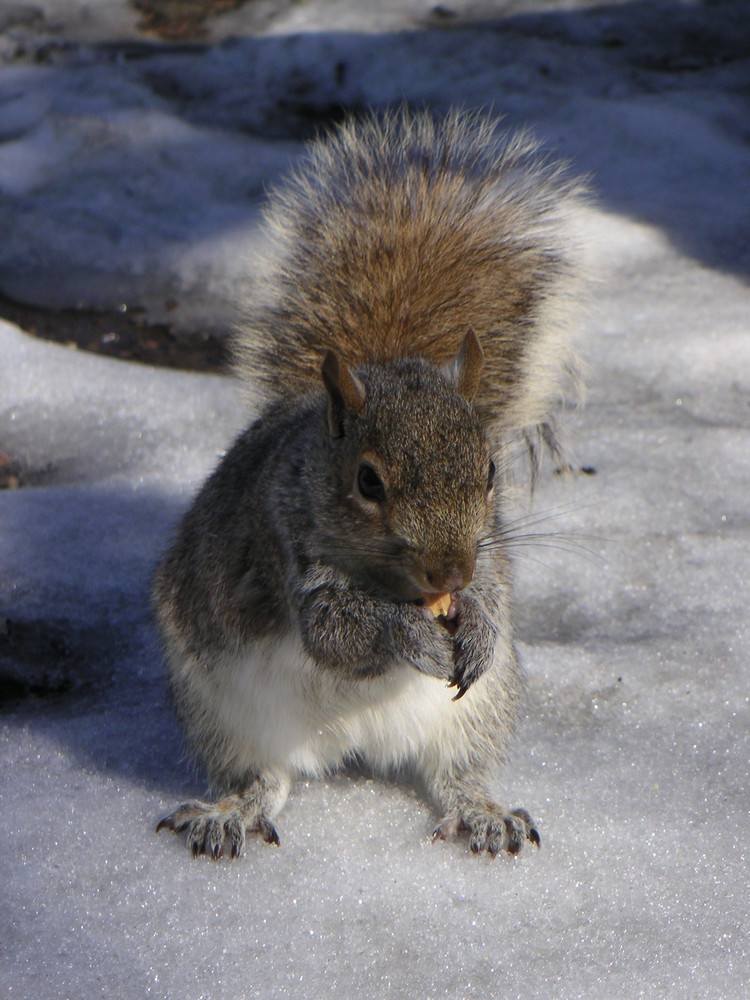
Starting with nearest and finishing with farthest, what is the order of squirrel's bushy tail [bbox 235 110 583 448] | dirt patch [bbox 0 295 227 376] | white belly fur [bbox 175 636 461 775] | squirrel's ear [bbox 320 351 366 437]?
squirrel's ear [bbox 320 351 366 437] → white belly fur [bbox 175 636 461 775] → squirrel's bushy tail [bbox 235 110 583 448] → dirt patch [bbox 0 295 227 376]

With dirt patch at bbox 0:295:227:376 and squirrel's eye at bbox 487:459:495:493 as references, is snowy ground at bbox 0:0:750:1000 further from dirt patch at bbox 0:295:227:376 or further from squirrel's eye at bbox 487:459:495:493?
squirrel's eye at bbox 487:459:495:493

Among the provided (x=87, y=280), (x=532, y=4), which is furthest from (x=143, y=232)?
(x=532, y=4)

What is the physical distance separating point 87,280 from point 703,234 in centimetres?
207

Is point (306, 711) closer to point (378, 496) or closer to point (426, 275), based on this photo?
point (378, 496)

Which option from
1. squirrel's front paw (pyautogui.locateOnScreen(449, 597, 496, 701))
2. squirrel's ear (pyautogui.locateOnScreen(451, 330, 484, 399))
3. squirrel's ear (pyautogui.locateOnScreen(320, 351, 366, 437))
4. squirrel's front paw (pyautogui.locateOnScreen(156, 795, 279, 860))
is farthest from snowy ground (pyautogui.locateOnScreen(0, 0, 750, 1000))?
squirrel's ear (pyautogui.locateOnScreen(320, 351, 366, 437))

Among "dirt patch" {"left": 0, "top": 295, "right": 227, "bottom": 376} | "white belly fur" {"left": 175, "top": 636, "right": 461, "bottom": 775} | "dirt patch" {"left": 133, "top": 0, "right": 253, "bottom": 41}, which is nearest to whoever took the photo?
"white belly fur" {"left": 175, "top": 636, "right": 461, "bottom": 775}

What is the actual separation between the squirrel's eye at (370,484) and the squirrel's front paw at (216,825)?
66 centimetres

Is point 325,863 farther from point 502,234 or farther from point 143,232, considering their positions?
point 143,232

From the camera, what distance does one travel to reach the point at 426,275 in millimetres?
2281

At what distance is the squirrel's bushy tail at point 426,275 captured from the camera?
7.32ft

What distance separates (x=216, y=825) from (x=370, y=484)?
2.23ft

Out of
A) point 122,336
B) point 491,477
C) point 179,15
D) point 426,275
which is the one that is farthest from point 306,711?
point 179,15

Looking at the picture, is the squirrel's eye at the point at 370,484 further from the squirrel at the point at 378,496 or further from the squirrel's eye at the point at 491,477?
the squirrel's eye at the point at 491,477

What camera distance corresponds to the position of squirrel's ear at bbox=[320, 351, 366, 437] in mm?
1701
